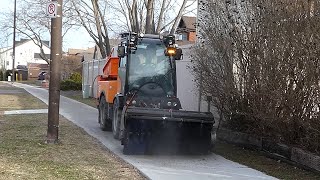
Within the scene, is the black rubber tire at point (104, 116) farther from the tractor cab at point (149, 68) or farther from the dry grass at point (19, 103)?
the dry grass at point (19, 103)

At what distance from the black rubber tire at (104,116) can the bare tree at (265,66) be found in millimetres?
3090

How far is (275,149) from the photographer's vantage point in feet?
33.2

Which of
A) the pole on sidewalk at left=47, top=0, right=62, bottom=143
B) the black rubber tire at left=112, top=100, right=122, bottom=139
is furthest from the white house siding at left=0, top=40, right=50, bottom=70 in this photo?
the pole on sidewalk at left=47, top=0, right=62, bottom=143

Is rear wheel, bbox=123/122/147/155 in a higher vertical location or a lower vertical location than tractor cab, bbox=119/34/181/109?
lower

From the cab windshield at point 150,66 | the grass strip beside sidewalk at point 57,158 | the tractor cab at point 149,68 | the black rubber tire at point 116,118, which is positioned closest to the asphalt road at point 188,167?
the grass strip beside sidewalk at point 57,158

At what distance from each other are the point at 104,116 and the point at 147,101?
311 centimetres

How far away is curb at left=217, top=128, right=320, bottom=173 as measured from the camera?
884 centimetres

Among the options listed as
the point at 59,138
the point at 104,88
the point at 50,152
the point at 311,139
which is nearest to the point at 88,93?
the point at 104,88

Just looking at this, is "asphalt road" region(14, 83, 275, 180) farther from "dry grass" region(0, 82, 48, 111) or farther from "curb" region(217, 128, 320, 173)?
"dry grass" region(0, 82, 48, 111)

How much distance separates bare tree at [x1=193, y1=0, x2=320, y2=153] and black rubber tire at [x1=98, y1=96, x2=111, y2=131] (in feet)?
10.1

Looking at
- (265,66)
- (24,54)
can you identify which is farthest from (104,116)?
(24,54)

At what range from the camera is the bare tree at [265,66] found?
873 cm

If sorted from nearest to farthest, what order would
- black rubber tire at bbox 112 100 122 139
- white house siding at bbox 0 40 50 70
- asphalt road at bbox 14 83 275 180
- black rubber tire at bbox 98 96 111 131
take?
asphalt road at bbox 14 83 275 180 → black rubber tire at bbox 112 100 122 139 → black rubber tire at bbox 98 96 111 131 → white house siding at bbox 0 40 50 70

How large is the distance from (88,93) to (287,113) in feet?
73.3
